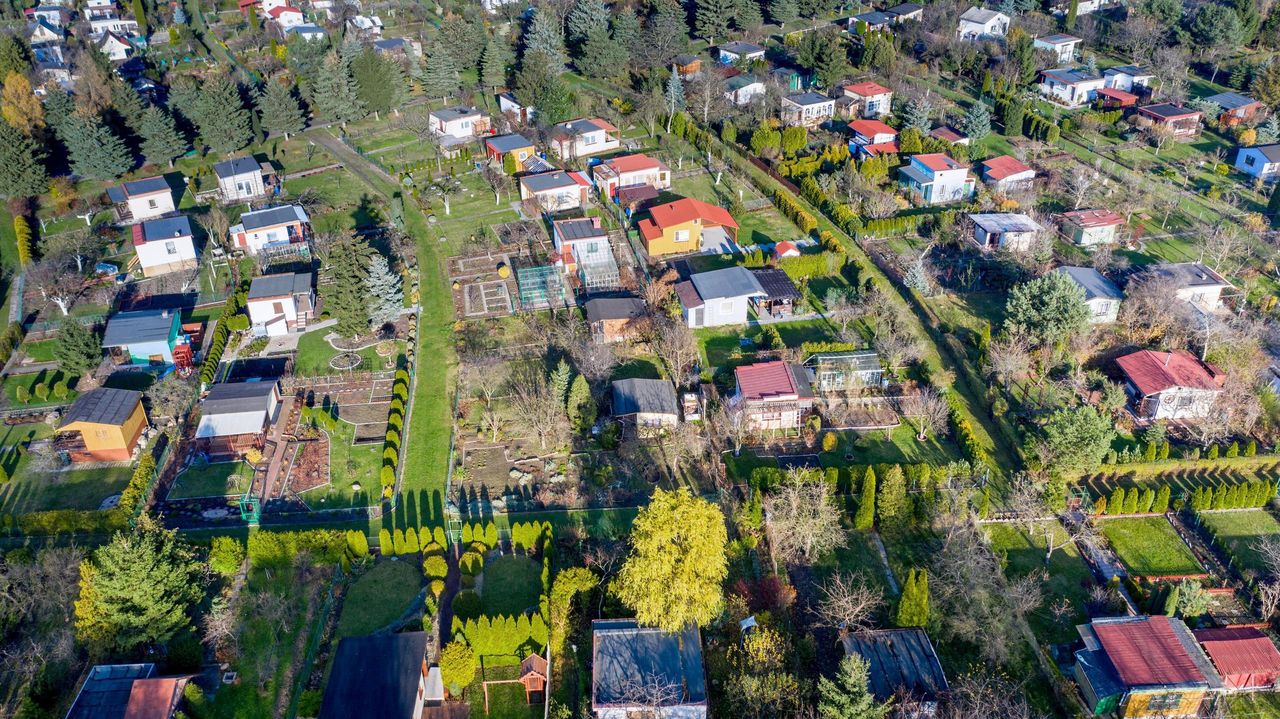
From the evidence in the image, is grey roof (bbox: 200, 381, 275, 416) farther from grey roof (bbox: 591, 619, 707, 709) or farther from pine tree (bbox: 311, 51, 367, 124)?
pine tree (bbox: 311, 51, 367, 124)

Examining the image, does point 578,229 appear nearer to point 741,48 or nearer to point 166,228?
point 166,228

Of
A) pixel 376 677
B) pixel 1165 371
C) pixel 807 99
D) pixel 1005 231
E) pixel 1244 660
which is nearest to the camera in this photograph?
pixel 376 677

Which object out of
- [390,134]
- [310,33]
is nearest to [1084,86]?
[390,134]

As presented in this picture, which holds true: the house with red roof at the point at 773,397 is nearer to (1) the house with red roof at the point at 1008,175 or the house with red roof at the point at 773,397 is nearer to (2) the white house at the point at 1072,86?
(1) the house with red roof at the point at 1008,175

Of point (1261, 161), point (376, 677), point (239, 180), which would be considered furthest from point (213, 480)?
point (1261, 161)

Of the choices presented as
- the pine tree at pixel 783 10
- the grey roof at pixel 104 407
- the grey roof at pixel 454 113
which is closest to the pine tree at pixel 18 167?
the grey roof at pixel 454 113

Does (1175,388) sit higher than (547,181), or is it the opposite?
(547,181)

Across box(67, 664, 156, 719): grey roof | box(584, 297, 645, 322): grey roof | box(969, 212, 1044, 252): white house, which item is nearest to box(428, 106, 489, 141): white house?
box(584, 297, 645, 322): grey roof
